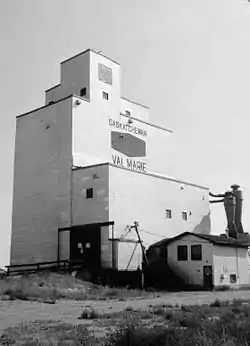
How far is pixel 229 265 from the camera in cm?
3791

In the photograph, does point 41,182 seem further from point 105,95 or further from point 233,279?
point 233,279

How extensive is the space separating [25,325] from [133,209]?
2593 centimetres

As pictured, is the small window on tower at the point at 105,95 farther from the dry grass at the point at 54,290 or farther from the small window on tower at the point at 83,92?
the dry grass at the point at 54,290

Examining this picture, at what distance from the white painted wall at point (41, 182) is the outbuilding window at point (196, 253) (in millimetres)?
10103

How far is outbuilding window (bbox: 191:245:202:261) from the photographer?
3716 cm

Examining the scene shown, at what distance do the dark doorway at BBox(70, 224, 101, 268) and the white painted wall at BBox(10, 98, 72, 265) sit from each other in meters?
1.78

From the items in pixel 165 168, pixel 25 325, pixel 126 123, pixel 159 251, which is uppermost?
pixel 126 123

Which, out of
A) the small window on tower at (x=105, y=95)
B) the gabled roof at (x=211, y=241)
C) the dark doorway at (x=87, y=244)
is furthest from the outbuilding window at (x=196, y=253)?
the small window on tower at (x=105, y=95)

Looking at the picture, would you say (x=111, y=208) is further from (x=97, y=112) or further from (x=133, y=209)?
(x=97, y=112)

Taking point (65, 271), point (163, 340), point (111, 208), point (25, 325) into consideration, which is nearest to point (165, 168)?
point (111, 208)

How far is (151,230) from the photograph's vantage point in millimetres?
40344

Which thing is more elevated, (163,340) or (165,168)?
(165,168)

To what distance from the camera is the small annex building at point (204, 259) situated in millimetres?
36438

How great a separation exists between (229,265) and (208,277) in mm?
2607
